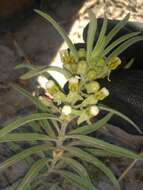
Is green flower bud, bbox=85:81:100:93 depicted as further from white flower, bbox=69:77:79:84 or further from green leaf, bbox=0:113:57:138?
green leaf, bbox=0:113:57:138

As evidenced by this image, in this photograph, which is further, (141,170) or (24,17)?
(24,17)

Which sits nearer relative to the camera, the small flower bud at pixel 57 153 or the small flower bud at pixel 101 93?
the small flower bud at pixel 101 93

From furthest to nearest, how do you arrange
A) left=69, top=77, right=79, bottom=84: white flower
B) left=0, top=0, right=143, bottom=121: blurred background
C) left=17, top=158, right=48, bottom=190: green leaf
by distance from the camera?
left=0, top=0, right=143, bottom=121: blurred background
left=17, top=158, right=48, bottom=190: green leaf
left=69, top=77, right=79, bottom=84: white flower

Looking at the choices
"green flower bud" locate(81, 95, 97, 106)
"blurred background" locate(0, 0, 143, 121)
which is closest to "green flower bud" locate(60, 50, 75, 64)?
"green flower bud" locate(81, 95, 97, 106)

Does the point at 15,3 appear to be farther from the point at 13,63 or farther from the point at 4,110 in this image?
the point at 4,110

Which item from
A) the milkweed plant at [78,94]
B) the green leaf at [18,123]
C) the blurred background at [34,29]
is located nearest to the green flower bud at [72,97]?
the milkweed plant at [78,94]

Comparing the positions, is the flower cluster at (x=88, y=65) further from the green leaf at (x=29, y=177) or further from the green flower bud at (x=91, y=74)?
the green leaf at (x=29, y=177)

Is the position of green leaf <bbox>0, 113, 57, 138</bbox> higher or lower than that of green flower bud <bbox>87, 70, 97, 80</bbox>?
lower

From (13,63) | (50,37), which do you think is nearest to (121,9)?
(50,37)

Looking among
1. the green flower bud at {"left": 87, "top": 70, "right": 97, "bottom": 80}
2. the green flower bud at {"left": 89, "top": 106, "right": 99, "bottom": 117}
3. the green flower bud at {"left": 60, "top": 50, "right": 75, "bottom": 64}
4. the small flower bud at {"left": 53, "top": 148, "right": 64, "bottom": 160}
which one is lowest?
the small flower bud at {"left": 53, "top": 148, "right": 64, "bottom": 160}

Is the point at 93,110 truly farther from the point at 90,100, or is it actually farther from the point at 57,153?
the point at 57,153

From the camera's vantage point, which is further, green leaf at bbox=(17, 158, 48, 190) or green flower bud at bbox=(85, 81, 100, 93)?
green leaf at bbox=(17, 158, 48, 190)
